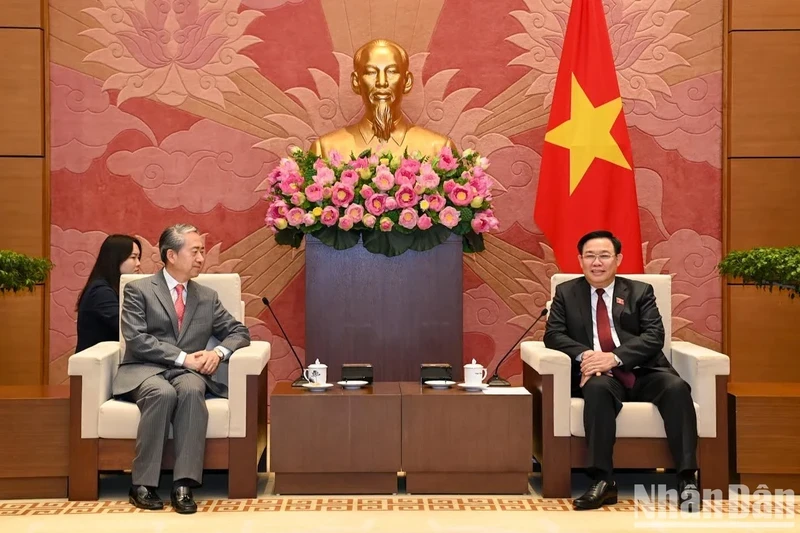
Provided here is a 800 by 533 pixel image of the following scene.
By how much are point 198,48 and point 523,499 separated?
3.38 m

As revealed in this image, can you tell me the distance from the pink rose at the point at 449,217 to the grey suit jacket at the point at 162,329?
100 centimetres

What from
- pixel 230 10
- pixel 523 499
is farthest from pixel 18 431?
pixel 230 10

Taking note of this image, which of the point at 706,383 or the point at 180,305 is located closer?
the point at 706,383

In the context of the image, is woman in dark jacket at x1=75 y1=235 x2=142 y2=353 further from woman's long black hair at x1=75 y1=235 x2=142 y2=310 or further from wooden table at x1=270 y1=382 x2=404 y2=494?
wooden table at x1=270 y1=382 x2=404 y2=494

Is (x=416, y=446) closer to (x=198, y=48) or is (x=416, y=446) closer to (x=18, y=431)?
(x=18, y=431)

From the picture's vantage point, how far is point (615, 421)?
3521 mm

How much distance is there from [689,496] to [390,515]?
113cm

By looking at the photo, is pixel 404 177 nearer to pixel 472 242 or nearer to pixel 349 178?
pixel 349 178

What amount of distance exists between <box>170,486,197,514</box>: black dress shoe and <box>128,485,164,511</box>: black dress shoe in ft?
0.18

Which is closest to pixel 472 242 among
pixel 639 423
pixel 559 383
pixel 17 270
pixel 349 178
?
pixel 349 178

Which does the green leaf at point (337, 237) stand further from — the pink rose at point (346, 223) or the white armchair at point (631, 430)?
the white armchair at point (631, 430)

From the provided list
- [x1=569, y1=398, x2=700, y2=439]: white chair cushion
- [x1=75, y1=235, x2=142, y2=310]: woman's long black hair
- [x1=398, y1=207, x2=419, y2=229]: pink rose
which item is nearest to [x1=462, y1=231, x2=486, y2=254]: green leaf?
[x1=398, y1=207, x2=419, y2=229]: pink rose

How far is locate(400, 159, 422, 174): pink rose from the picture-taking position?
4.14 metres

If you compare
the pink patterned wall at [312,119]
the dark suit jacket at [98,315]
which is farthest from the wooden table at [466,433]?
the pink patterned wall at [312,119]
